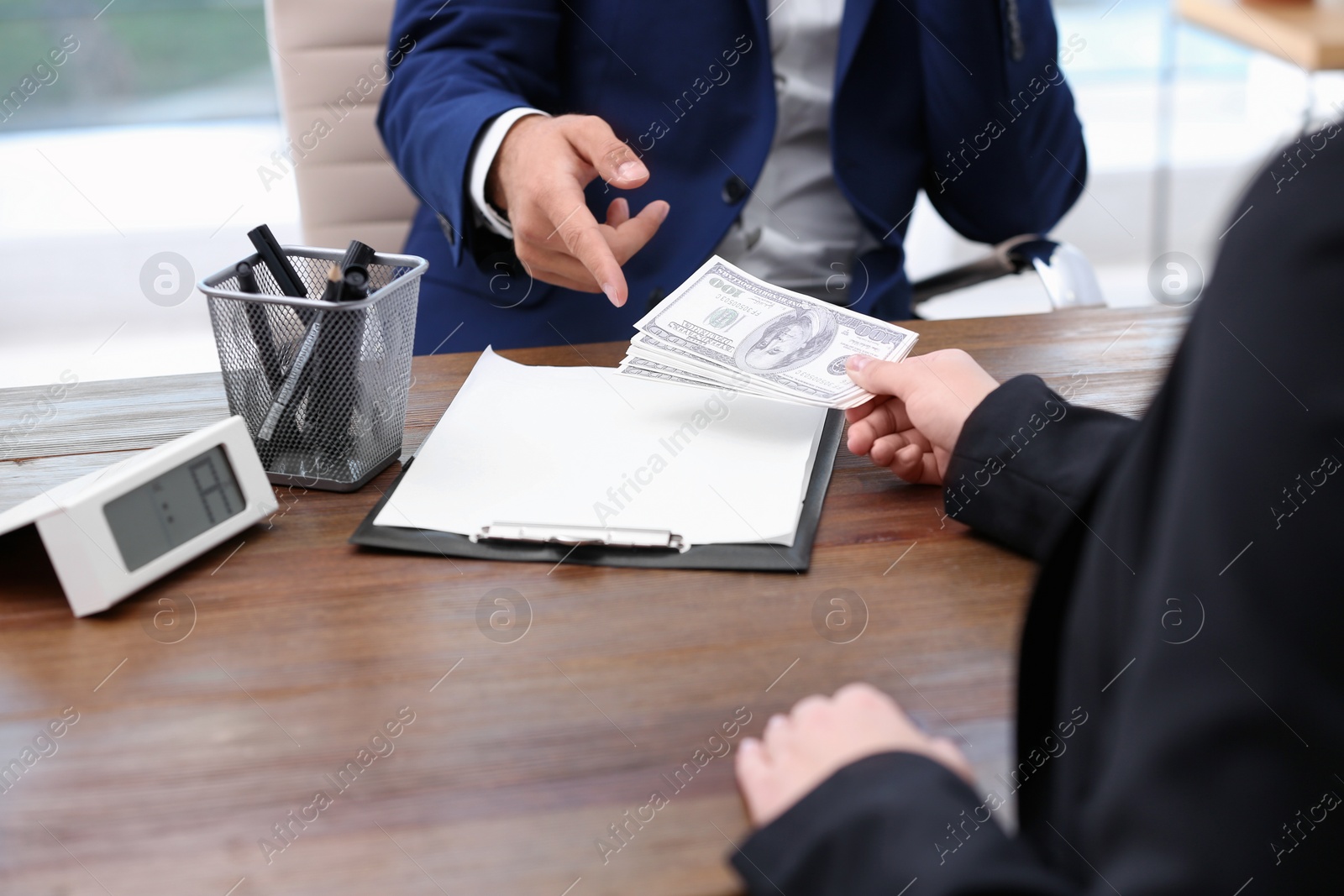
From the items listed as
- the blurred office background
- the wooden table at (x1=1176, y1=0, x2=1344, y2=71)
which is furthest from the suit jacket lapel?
the blurred office background

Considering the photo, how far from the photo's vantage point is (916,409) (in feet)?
2.93

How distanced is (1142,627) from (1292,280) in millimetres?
164

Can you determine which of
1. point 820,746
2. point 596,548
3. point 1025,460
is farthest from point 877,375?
point 820,746

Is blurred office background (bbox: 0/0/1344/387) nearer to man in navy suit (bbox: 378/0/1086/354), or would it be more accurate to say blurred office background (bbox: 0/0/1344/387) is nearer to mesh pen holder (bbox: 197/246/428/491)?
man in navy suit (bbox: 378/0/1086/354)

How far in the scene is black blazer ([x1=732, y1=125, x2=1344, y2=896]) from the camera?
0.44 metres

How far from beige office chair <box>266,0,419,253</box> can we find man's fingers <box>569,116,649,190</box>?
63 centimetres

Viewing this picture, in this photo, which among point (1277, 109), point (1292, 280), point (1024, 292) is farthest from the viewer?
point (1024, 292)

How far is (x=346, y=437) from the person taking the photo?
0.87 metres

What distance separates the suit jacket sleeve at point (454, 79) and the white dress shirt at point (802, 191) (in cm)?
33

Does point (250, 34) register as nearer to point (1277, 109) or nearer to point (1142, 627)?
point (1277, 109)

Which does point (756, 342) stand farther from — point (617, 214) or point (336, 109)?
point (336, 109)

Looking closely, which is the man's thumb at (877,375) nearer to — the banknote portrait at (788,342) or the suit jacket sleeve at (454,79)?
the banknote portrait at (788,342)

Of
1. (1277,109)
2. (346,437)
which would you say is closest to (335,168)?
(346,437)

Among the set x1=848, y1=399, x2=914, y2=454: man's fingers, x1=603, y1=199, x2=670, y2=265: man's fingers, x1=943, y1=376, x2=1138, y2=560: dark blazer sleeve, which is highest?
x1=603, y1=199, x2=670, y2=265: man's fingers
